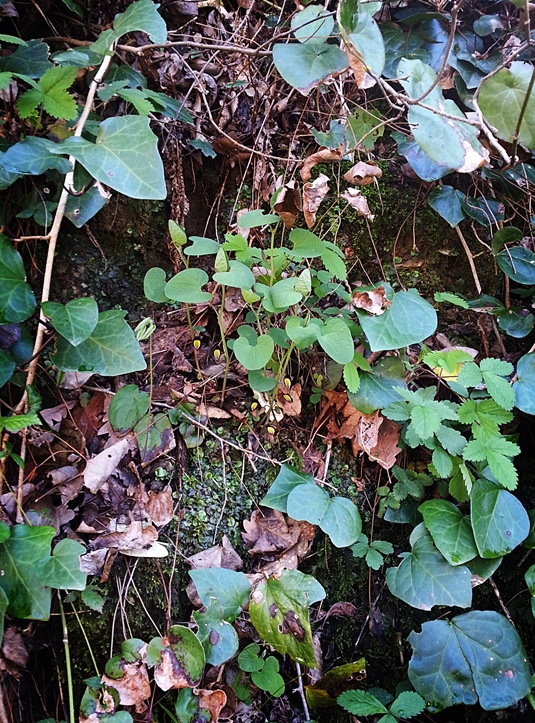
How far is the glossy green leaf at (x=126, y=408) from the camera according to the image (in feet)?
4.15

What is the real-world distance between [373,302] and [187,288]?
0.53m

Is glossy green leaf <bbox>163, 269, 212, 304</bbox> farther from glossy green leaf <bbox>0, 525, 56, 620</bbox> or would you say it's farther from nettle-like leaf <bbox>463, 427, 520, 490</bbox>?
nettle-like leaf <bbox>463, 427, 520, 490</bbox>

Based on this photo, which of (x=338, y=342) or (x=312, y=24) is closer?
(x=338, y=342)

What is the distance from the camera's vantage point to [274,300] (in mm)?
1192

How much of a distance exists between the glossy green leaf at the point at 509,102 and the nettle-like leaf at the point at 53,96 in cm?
118

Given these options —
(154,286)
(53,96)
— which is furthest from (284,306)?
(53,96)

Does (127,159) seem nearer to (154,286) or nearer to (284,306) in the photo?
(154,286)

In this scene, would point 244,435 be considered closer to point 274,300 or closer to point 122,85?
point 274,300

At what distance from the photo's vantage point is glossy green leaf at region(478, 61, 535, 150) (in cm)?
138

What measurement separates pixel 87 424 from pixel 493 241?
4.74ft

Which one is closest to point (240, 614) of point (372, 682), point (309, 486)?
point (309, 486)

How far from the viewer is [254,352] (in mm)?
1164

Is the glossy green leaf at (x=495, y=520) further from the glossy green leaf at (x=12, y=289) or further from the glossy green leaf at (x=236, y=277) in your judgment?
the glossy green leaf at (x=12, y=289)

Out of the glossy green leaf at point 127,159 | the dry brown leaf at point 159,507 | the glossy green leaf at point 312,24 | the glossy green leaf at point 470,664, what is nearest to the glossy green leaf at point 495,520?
the glossy green leaf at point 470,664
